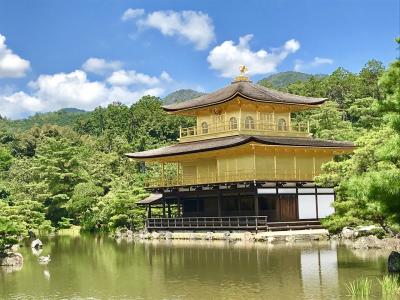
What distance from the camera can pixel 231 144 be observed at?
37.0 m

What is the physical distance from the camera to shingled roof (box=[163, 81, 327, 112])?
40791 mm

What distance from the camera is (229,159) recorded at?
39.5 meters

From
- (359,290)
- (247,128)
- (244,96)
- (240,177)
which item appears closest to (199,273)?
(359,290)

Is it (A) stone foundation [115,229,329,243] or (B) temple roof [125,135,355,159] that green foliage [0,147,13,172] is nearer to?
(B) temple roof [125,135,355,159]

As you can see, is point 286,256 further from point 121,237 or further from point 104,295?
point 121,237

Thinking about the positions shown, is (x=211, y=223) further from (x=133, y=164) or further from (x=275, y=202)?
(x=133, y=164)

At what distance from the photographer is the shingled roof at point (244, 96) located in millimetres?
40791

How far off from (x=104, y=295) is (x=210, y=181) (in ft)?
74.8

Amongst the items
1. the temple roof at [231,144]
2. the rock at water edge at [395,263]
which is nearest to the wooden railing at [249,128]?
the temple roof at [231,144]

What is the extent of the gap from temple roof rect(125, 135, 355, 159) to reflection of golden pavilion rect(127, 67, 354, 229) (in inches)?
2.2

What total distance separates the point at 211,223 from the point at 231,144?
539 centimetres

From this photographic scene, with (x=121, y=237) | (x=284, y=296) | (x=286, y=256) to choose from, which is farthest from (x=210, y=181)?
(x=284, y=296)

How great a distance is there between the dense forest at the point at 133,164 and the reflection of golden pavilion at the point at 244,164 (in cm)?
273

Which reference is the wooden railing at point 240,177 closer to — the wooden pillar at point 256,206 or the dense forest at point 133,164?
the wooden pillar at point 256,206
